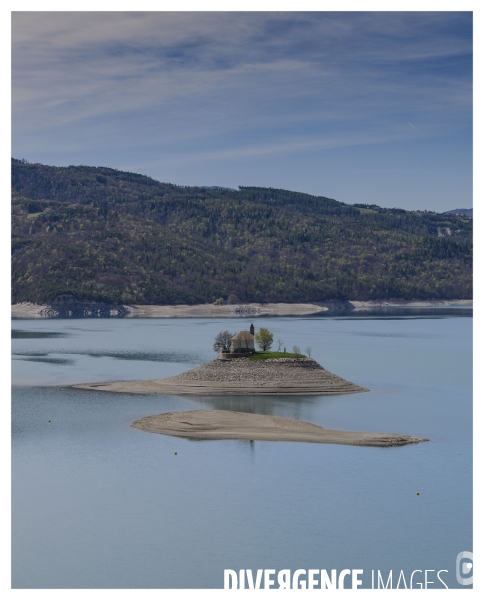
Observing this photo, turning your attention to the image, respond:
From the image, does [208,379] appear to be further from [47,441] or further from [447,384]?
[447,384]

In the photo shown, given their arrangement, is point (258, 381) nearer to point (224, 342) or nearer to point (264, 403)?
point (264, 403)

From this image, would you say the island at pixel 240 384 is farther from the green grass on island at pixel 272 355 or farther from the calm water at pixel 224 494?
the calm water at pixel 224 494

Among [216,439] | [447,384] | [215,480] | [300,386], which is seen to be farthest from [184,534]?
[447,384]

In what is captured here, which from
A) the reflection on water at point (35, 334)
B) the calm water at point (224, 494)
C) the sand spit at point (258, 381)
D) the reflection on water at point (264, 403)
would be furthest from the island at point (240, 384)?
the reflection on water at point (35, 334)

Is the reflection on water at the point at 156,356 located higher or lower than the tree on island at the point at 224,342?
lower

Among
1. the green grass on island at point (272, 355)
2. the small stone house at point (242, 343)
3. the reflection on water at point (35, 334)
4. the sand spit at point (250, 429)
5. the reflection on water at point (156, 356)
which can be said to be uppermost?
the small stone house at point (242, 343)

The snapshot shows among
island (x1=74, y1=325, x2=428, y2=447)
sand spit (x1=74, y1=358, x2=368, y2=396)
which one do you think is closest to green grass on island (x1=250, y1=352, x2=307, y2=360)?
island (x1=74, y1=325, x2=428, y2=447)
